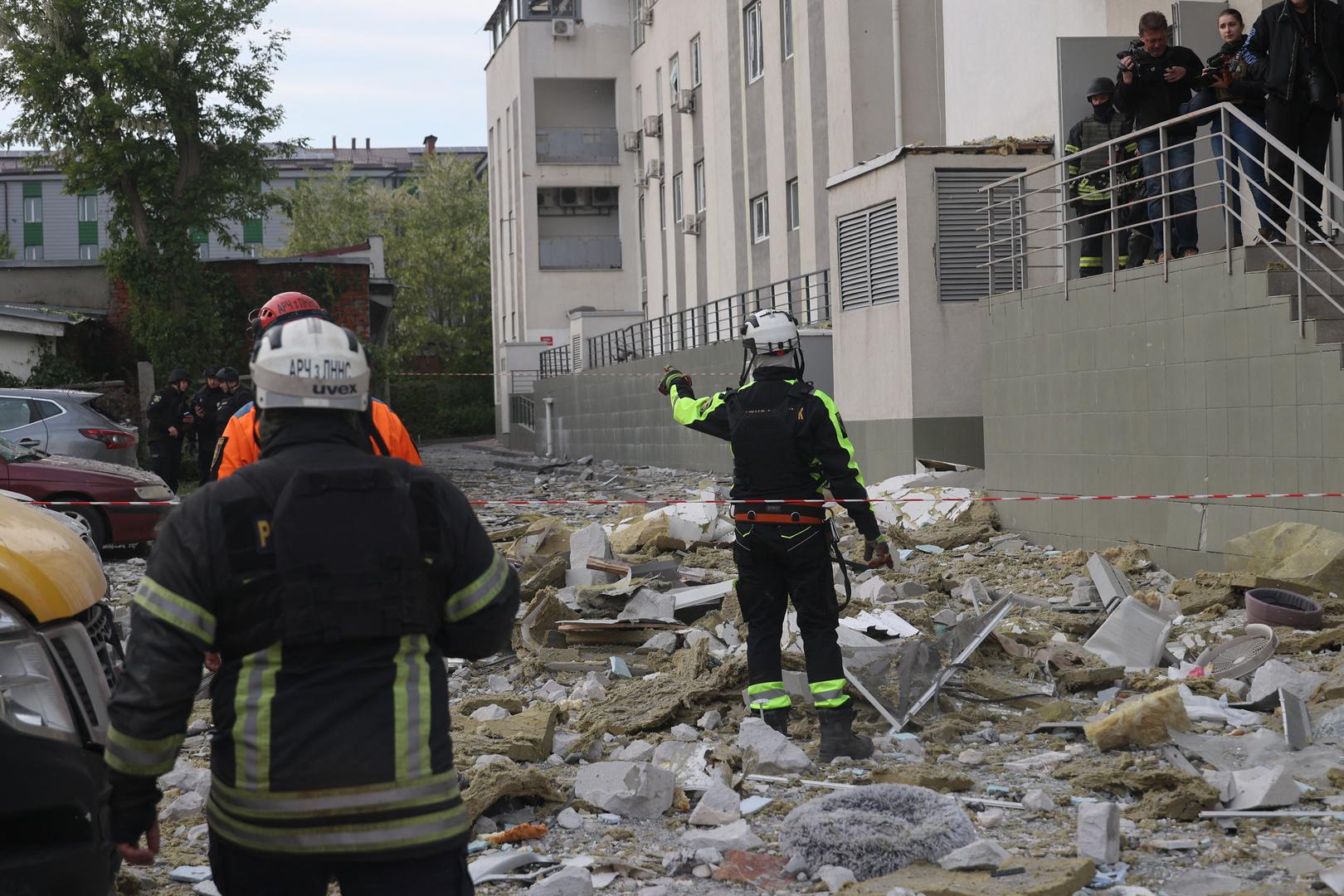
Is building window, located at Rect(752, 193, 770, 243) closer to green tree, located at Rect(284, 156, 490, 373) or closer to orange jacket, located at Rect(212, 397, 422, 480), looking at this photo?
orange jacket, located at Rect(212, 397, 422, 480)

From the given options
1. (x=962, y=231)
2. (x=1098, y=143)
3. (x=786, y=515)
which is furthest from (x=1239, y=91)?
(x=786, y=515)

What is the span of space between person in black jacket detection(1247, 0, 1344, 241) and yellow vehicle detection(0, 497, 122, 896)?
8.40 metres

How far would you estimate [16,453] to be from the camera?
13492mm

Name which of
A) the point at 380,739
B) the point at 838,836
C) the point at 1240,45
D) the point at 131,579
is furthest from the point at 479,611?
the point at 131,579

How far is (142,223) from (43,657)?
2860cm

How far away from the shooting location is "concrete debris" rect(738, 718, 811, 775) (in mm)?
6160

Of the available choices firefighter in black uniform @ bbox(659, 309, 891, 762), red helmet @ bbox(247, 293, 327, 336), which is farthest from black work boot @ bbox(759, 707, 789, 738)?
red helmet @ bbox(247, 293, 327, 336)

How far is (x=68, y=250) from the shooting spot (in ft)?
240

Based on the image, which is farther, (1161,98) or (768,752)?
(1161,98)

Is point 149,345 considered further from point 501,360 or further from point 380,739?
point 380,739

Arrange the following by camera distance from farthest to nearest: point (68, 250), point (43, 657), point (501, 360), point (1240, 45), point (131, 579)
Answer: point (68, 250) → point (501, 360) → point (131, 579) → point (1240, 45) → point (43, 657)

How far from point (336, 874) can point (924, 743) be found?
432 centimetres

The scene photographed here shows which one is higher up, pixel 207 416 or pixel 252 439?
pixel 207 416

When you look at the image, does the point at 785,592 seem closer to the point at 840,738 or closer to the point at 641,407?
the point at 840,738
